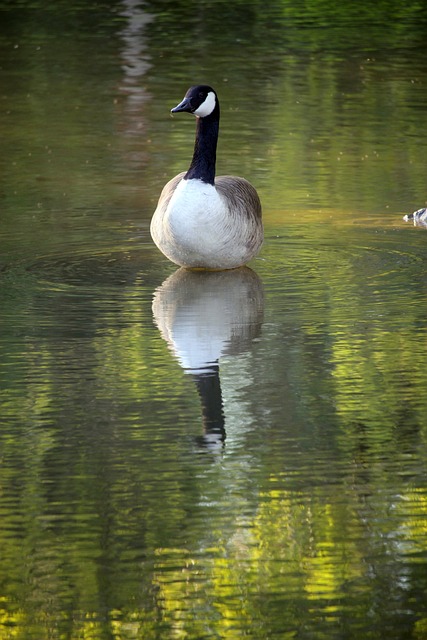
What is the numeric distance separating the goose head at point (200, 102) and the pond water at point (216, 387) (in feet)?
3.53

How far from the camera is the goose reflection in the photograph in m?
7.44

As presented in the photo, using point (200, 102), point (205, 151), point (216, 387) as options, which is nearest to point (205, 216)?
point (205, 151)

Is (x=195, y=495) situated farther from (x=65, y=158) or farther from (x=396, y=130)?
(x=396, y=130)

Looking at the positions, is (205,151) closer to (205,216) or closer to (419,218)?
(205,216)

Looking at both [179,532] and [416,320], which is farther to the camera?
[416,320]

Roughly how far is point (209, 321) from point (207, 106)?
77.0 inches

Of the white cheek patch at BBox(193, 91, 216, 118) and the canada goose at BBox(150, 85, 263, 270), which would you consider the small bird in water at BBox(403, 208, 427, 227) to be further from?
the white cheek patch at BBox(193, 91, 216, 118)

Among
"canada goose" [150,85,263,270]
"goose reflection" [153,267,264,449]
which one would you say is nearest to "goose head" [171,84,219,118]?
"canada goose" [150,85,263,270]

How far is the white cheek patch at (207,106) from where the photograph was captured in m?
10.1

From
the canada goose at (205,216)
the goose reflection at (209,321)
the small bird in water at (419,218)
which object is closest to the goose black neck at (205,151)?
the canada goose at (205,216)

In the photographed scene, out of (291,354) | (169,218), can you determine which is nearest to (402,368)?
(291,354)

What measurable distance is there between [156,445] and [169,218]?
3.10 meters

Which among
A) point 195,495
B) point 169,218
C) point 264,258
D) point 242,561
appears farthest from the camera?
point 264,258

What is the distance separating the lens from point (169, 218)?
959cm
